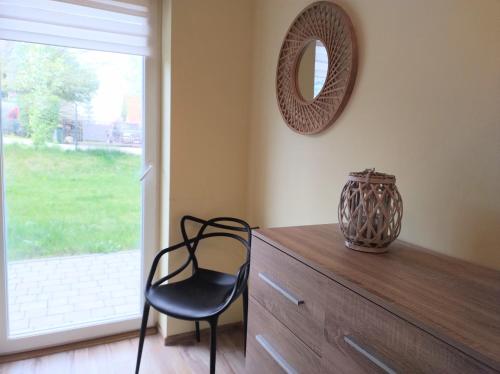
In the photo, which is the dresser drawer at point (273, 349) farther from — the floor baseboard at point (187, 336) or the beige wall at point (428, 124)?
the floor baseboard at point (187, 336)

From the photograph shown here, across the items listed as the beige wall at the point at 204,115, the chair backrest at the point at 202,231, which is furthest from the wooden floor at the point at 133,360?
the chair backrest at the point at 202,231

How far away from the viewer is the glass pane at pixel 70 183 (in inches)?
78.5

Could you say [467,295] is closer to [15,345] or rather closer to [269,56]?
[269,56]

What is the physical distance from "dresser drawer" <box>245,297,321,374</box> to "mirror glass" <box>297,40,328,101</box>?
979mm

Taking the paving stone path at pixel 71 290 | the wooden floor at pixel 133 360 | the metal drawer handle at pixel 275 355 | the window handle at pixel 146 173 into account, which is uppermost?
the window handle at pixel 146 173

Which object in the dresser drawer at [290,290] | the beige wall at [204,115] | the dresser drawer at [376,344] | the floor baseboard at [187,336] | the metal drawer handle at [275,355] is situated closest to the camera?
the dresser drawer at [376,344]

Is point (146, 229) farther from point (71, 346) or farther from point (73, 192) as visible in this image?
→ point (71, 346)

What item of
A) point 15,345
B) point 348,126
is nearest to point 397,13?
point 348,126

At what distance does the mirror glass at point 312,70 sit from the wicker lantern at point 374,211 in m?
0.69

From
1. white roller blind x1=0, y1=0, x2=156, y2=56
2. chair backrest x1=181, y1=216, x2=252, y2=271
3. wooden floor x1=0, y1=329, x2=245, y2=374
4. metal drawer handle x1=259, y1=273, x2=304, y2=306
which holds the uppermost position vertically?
white roller blind x1=0, y1=0, x2=156, y2=56

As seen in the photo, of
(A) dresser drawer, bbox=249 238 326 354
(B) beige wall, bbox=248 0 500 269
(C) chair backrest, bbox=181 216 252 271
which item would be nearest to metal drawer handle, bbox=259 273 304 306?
(A) dresser drawer, bbox=249 238 326 354

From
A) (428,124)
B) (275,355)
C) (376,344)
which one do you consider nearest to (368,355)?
(376,344)

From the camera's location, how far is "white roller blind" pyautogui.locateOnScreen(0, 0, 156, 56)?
184 centimetres

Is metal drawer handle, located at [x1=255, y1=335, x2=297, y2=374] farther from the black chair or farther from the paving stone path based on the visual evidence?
the paving stone path
